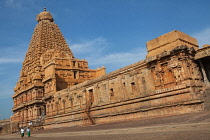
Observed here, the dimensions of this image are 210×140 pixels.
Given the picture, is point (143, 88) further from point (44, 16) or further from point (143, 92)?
point (44, 16)

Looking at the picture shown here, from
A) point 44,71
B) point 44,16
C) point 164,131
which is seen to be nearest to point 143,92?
point 164,131

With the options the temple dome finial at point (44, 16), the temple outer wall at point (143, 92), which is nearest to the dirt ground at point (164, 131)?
the temple outer wall at point (143, 92)

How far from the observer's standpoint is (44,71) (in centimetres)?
4759

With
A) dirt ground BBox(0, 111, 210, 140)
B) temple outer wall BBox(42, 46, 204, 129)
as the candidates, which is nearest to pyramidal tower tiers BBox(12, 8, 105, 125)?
temple outer wall BBox(42, 46, 204, 129)

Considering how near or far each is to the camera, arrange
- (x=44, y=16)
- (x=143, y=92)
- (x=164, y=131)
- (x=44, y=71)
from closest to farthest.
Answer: (x=164, y=131) → (x=143, y=92) → (x=44, y=71) → (x=44, y=16)

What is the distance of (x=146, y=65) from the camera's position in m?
20.5

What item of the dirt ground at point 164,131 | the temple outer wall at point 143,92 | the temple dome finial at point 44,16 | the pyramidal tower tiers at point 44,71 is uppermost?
the temple dome finial at point 44,16

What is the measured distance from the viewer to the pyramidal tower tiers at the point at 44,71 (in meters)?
40.4

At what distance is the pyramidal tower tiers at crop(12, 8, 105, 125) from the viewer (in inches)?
1592

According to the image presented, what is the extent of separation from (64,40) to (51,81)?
2241cm

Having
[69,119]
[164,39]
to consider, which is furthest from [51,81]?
[164,39]

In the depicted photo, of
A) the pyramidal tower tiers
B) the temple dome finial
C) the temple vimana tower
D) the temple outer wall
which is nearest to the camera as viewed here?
the temple outer wall

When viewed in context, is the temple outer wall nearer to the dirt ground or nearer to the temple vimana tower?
the temple vimana tower

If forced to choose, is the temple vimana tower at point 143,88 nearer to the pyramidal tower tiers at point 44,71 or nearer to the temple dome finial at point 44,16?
the pyramidal tower tiers at point 44,71
